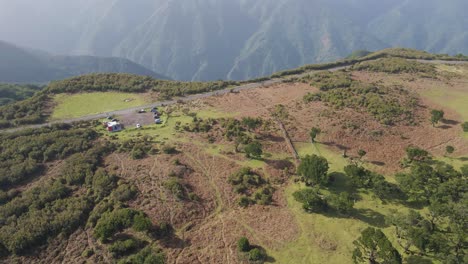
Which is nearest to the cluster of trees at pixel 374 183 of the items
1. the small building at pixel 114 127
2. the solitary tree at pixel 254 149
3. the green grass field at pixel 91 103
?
the solitary tree at pixel 254 149

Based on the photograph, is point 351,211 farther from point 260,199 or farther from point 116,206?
point 116,206

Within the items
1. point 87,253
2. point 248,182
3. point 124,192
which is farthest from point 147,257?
point 248,182

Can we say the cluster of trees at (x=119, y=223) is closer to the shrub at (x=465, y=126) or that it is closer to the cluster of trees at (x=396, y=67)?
the shrub at (x=465, y=126)

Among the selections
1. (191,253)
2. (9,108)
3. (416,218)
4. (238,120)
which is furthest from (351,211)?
(9,108)

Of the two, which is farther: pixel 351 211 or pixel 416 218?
pixel 351 211

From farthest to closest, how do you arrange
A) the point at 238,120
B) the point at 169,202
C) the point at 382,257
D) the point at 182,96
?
the point at 182,96 < the point at 238,120 < the point at 169,202 < the point at 382,257

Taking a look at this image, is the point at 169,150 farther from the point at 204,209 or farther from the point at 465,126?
the point at 465,126
